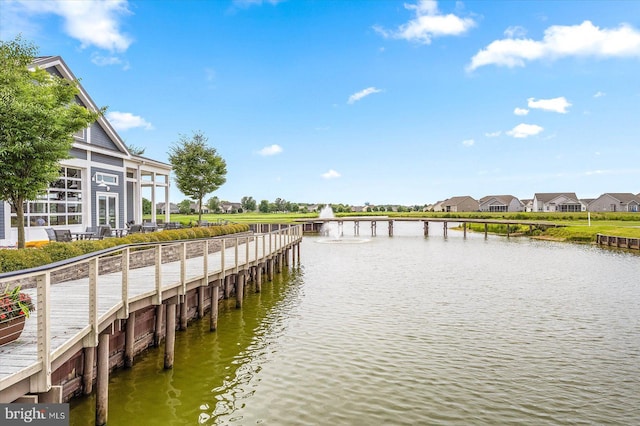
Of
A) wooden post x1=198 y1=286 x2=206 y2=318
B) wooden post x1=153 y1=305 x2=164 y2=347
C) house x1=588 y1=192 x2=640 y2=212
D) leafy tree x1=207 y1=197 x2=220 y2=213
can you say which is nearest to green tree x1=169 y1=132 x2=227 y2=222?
wooden post x1=198 y1=286 x2=206 y2=318

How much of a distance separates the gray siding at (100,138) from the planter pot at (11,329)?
19.9m

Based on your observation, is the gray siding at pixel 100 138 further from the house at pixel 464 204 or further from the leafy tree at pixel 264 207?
the leafy tree at pixel 264 207

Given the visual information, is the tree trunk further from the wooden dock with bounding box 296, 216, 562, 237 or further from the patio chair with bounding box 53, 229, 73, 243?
the wooden dock with bounding box 296, 216, 562, 237

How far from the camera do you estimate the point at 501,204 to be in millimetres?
115125

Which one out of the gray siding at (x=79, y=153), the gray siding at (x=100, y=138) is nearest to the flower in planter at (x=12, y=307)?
the gray siding at (x=79, y=153)

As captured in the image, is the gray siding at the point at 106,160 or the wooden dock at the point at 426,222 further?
the wooden dock at the point at 426,222

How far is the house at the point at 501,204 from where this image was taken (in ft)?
376

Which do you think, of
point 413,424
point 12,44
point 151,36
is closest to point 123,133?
Answer: point 151,36

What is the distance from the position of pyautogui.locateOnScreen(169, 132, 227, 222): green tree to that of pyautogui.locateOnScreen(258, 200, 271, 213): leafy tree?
133m

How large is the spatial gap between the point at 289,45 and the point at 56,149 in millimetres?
45431

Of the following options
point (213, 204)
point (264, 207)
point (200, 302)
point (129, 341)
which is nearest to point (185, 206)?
point (213, 204)

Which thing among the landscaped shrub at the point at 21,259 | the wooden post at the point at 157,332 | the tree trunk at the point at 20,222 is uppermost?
the tree trunk at the point at 20,222

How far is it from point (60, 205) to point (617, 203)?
11649 centimetres

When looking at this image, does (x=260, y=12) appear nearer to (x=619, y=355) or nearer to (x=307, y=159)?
(x=619, y=355)
